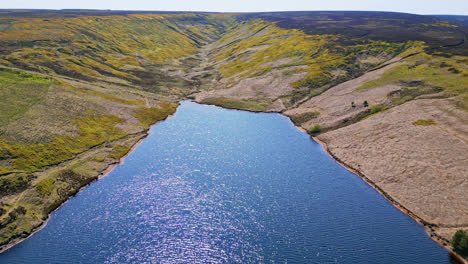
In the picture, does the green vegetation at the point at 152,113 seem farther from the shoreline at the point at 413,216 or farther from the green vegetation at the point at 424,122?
the green vegetation at the point at 424,122

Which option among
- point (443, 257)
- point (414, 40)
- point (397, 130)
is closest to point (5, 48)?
point (397, 130)

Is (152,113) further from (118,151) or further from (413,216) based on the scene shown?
(413,216)

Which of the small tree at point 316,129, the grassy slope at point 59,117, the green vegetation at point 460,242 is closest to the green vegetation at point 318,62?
the small tree at point 316,129

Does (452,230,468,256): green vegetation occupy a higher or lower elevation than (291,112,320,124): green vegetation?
lower

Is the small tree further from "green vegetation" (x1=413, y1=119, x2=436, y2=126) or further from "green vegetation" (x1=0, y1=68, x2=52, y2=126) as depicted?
"green vegetation" (x1=0, y1=68, x2=52, y2=126)

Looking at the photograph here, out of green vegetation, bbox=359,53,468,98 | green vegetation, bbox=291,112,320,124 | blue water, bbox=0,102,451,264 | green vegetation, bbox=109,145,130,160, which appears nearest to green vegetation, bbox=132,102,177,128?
green vegetation, bbox=109,145,130,160

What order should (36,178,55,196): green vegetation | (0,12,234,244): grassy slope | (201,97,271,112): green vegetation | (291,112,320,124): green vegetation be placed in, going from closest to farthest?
1. (0,12,234,244): grassy slope
2. (36,178,55,196): green vegetation
3. (291,112,320,124): green vegetation
4. (201,97,271,112): green vegetation

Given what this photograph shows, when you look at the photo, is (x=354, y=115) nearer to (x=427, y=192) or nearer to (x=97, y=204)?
(x=427, y=192)
